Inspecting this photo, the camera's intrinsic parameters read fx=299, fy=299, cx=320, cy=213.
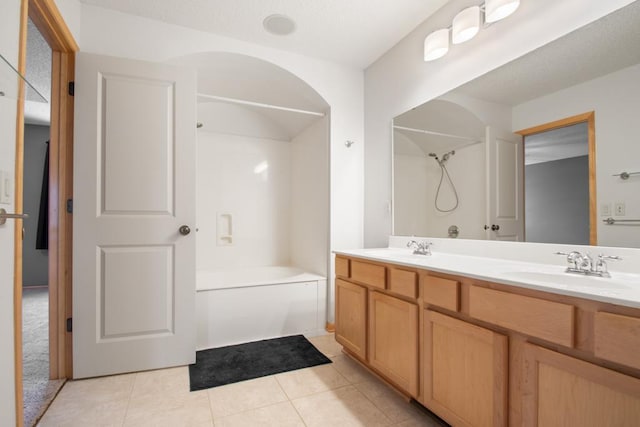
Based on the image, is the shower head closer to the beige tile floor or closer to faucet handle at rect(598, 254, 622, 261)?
faucet handle at rect(598, 254, 622, 261)

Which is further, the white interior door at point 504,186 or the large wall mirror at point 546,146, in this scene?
the white interior door at point 504,186

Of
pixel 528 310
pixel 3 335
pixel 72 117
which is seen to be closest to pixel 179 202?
pixel 72 117

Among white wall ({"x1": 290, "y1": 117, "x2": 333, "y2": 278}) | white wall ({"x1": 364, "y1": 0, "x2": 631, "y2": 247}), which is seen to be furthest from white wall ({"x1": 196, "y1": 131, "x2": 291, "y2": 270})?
white wall ({"x1": 364, "y1": 0, "x2": 631, "y2": 247})

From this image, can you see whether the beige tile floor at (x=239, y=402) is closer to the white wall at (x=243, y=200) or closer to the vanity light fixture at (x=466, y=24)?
the white wall at (x=243, y=200)

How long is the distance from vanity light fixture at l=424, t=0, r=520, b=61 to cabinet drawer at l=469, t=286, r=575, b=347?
1.43 m

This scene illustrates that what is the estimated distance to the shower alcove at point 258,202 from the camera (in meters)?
2.38

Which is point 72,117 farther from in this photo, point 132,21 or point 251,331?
point 251,331

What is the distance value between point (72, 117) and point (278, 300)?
188 cm

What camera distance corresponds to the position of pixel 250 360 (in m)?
2.07

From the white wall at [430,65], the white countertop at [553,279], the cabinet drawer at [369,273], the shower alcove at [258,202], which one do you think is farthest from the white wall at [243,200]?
the white countertop at [553,279]

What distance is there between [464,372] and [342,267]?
1.02 meters

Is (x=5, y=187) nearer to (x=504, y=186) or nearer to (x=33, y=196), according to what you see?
(x=504, y=186)

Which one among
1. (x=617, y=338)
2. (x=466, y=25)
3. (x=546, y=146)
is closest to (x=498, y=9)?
(x=466, y=25)

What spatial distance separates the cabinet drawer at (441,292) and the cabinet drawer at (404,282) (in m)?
0.05
